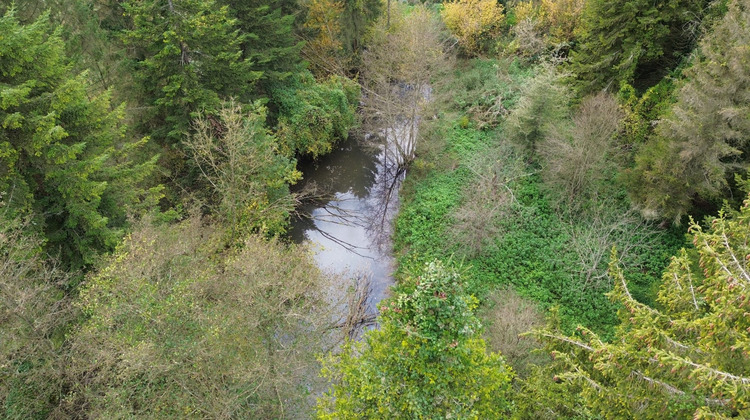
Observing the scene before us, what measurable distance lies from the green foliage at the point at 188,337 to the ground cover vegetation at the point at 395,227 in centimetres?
7

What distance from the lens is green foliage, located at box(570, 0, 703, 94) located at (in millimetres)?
18047

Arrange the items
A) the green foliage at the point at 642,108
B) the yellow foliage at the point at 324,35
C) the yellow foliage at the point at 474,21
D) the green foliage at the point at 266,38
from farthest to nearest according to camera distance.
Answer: the yellow foliage at the point at 474,21 → the yellow foliage at the point at 324,35 → the green foliage at the point at 266,38 → the green foliage at the point at 642,108

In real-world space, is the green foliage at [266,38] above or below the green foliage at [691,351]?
above

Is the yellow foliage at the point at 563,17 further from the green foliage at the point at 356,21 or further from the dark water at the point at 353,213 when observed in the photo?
the dark water at the point at 353,213

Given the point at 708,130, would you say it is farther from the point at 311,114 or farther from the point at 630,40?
the point at 311,114

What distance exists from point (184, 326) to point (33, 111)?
6233 millimetres

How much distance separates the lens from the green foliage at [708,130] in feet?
41.2

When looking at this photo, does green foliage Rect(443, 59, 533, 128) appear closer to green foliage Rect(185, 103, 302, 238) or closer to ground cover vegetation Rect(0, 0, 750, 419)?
ground cover vegetation Rect(0, 0, 750, 419)

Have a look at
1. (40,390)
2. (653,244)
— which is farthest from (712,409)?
(653,244)

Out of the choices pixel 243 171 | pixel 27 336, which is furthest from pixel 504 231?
pixel 27 336

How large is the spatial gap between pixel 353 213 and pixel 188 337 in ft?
42.5

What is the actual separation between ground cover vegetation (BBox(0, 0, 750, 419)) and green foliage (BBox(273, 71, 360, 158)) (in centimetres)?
13

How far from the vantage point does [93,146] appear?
11078mm

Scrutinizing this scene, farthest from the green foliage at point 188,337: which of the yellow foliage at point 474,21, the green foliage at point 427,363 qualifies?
the yellow foliage at point 474,21
